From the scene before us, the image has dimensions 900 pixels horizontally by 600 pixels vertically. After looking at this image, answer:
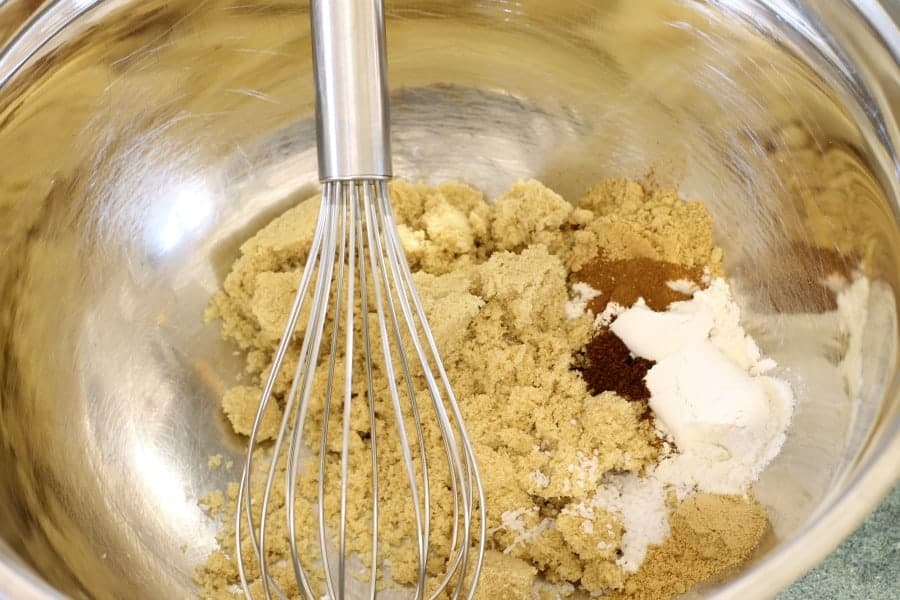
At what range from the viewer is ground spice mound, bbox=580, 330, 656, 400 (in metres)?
0.92

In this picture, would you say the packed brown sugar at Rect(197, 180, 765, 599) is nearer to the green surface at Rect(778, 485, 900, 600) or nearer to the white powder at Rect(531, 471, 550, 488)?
the white powder at Rect(531, 471, 550, 488)

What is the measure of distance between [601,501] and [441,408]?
0.22 metres

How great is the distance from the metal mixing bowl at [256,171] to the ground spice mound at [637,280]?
77mm

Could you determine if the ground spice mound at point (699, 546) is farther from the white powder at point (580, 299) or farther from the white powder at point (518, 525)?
the white powder at point (580, 299)

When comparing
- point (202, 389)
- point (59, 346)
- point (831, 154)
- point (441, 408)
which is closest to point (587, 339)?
point (441, 408)

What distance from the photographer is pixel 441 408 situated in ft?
2.65

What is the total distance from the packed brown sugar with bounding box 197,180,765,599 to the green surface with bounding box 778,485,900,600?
153mm

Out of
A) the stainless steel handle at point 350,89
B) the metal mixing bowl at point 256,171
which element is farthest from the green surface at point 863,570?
the stainless steel handle at point 350,89

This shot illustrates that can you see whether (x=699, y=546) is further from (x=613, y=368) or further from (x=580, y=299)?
(x=580, y=299)

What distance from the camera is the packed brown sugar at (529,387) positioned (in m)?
0.84

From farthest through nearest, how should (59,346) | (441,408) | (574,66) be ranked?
(574,66) < (59,346) < (441,408)

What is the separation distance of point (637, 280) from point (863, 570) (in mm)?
418

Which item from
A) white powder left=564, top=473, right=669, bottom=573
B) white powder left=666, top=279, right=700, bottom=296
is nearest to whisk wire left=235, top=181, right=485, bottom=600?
white powder left=564, top=473, right=669, bottom=573

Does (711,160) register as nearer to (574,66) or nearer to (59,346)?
(574,66)
